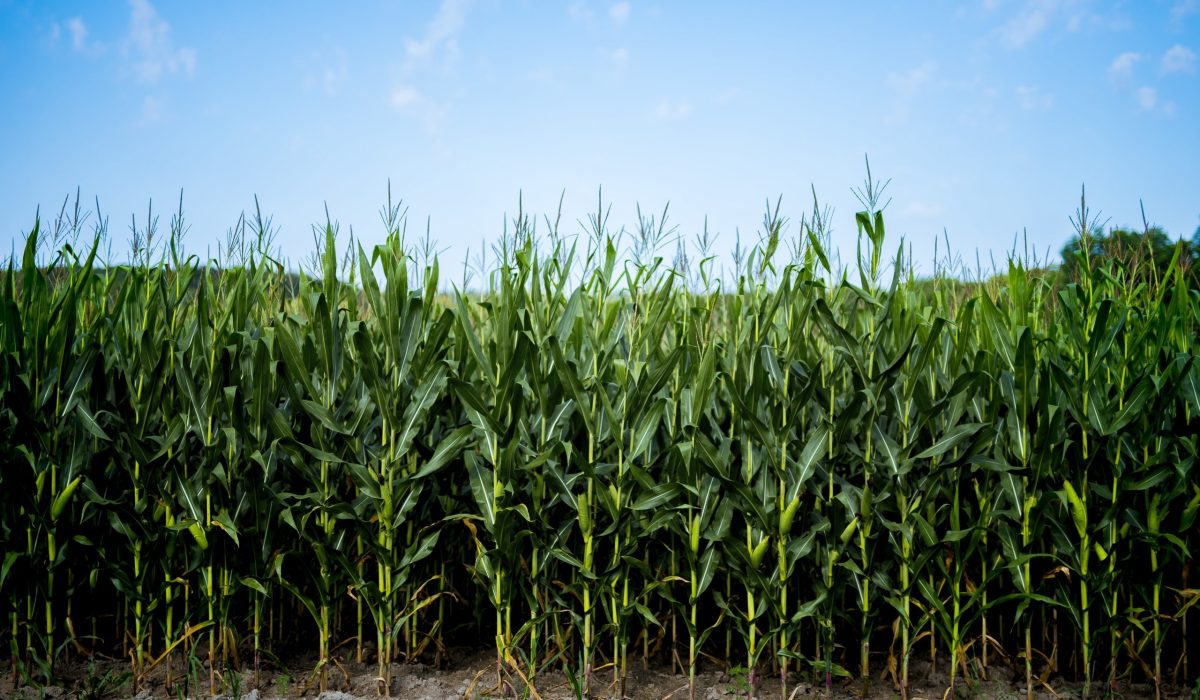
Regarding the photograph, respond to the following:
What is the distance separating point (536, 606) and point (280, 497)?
1.30 meters

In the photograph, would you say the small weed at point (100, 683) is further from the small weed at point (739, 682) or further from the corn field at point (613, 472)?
the small weed at point (739, 682)

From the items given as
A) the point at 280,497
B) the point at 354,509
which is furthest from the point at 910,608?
the point at 280,497

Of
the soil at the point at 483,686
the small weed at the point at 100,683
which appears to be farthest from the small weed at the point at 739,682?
the small weed at the point at 100,683

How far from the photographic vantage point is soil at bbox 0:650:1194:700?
3572mm

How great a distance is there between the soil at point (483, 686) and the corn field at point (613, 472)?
7 cm

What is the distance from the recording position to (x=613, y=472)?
356 centimetres

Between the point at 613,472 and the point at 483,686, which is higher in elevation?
the point at 613,472

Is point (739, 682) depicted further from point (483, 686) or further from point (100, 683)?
point (100, 683)

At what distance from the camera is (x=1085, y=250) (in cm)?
382

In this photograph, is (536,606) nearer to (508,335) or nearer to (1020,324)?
(508,335)

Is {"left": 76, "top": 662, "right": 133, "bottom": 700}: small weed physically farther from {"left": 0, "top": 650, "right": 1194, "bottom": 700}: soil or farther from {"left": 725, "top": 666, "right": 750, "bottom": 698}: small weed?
{"left": 725, "top": 666, "right": 750, "bottom": 698}: small weed

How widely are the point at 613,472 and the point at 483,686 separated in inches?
48.3

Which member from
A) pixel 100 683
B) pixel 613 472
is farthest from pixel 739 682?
pixel 100 683

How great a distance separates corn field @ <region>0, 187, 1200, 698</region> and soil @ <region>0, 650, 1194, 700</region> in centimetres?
7
